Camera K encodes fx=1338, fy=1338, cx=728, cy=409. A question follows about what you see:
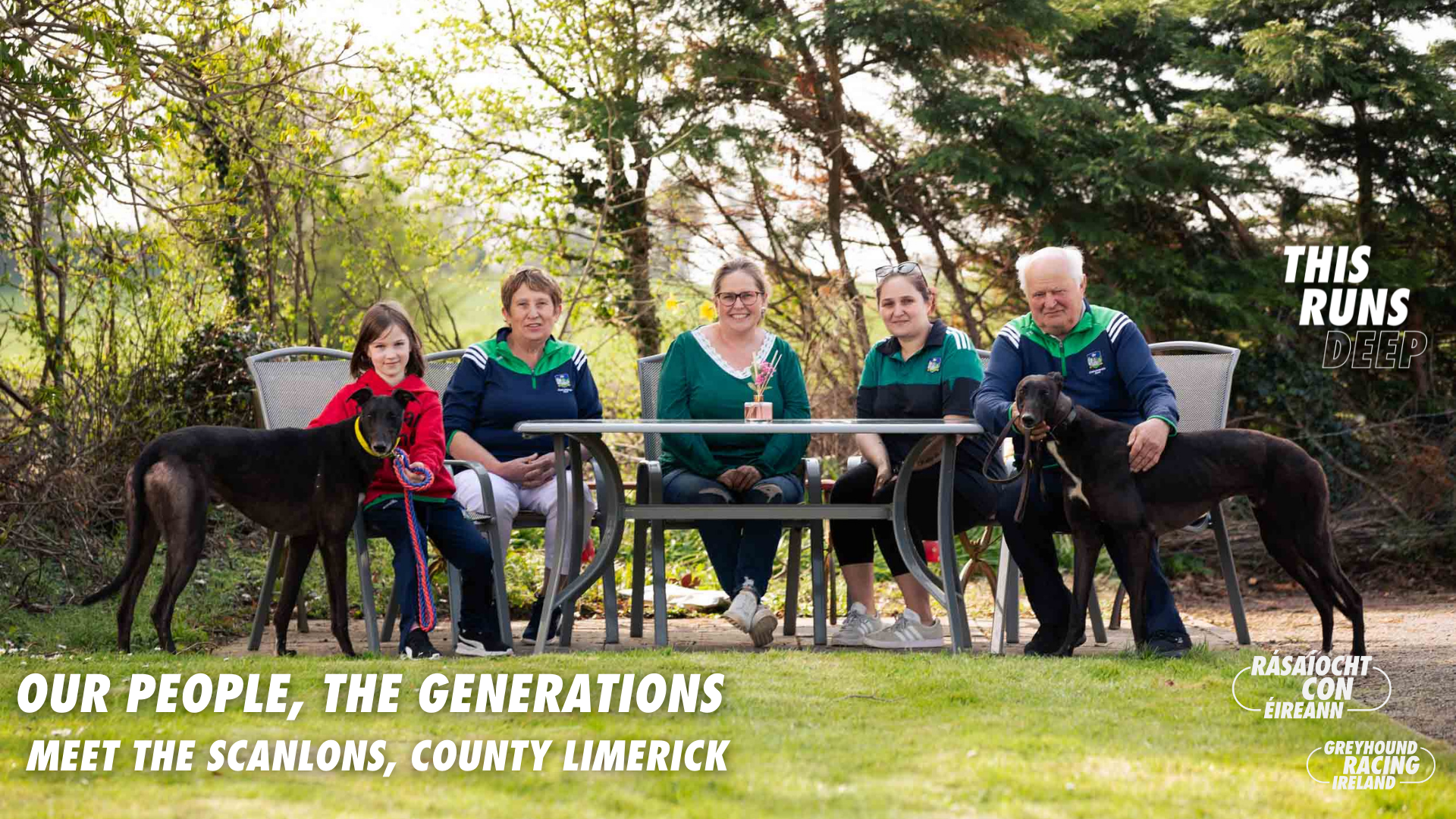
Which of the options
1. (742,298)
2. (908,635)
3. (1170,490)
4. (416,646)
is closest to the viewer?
(1170,490)

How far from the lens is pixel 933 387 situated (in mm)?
4719

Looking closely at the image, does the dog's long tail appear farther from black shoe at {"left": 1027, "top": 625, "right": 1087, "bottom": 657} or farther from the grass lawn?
black shoe at {"left": 1027, "top": 625, "right": 1087, "bottom": 657}

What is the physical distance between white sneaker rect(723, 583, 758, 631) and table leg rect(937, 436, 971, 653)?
0.63 metres

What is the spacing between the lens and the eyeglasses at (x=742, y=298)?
190 inches

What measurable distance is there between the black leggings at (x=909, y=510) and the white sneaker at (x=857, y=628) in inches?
7.1

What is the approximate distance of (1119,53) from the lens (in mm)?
8742

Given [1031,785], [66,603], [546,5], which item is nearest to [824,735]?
[1031,785]

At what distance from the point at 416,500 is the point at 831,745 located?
1988mm

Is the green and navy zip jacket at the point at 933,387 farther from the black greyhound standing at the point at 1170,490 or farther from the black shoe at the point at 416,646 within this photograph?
the black shoe at the point at 416,646

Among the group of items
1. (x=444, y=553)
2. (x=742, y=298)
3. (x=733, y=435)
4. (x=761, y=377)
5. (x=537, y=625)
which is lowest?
(x=537, y=625)

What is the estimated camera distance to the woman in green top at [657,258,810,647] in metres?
4.62

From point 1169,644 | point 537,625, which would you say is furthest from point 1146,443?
point 537,625

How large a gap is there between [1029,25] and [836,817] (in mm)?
6886

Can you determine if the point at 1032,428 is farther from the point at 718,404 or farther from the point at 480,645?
the point at 480,645
